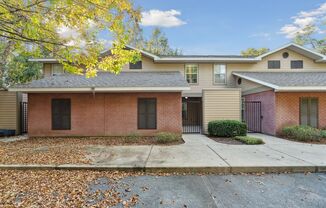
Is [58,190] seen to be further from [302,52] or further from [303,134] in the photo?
[302,52]

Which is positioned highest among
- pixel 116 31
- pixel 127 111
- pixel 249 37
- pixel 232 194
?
pixel 249 37

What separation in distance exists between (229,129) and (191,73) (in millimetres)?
6622

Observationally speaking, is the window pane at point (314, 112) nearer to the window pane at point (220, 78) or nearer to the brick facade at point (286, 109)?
the brick facade at point (286, 109)

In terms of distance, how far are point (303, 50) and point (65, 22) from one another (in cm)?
1698

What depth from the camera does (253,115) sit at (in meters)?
13.4

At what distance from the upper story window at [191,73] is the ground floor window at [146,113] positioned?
5.83m

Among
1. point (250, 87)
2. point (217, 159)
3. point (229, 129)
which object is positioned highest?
point (250, 87)

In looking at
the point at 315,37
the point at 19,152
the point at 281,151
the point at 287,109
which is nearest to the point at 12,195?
the point at 19,152

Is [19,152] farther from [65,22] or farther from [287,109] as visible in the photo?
[287,109]

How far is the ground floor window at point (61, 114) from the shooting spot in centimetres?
1104

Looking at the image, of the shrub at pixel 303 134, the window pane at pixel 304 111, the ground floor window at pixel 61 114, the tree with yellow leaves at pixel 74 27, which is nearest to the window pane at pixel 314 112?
the window pane at pixel 304 111

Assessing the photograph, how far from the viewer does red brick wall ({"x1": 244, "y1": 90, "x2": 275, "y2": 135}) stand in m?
11.3

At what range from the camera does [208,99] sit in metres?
11.8

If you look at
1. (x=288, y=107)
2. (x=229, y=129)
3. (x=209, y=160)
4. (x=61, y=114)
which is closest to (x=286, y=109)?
(x=288, y=107)
